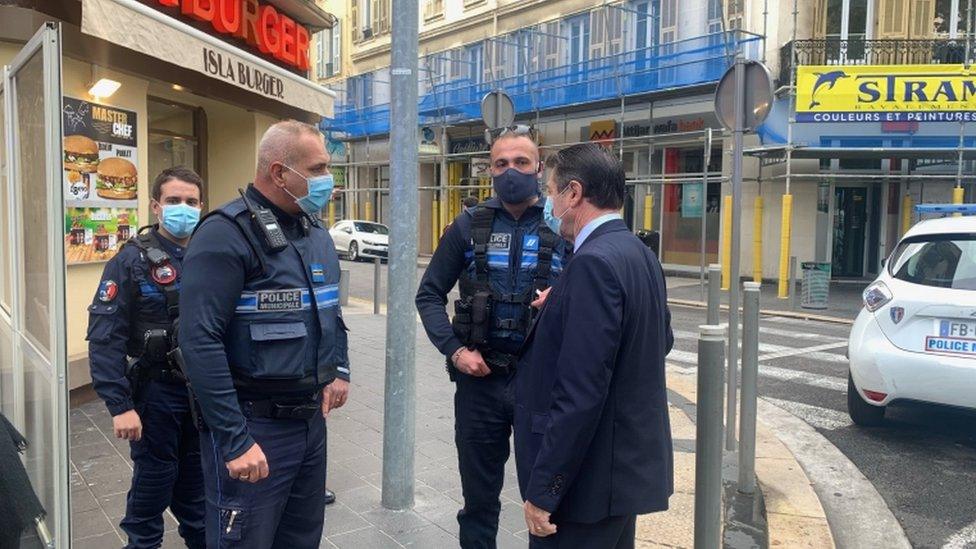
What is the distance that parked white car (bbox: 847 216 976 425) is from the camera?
A: 5.25 metres

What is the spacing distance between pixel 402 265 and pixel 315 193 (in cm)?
135

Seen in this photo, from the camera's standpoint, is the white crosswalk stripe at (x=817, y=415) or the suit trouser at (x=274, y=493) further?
the white crosswalk stripe at (x=817, y=415)

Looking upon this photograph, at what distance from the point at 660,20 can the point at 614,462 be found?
19652mm

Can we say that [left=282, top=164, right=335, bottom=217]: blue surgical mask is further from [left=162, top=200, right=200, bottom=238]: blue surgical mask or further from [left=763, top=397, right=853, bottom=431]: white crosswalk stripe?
[left=763, top=397, right=853, bottom=431]: white crosswalk stripe

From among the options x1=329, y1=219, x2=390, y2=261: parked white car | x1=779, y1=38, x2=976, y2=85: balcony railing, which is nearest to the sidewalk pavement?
x1=779, y1=38, x2=976, y2=85: balcony railing

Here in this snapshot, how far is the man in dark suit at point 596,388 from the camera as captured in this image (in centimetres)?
221

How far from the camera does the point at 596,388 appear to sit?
86.6 inches

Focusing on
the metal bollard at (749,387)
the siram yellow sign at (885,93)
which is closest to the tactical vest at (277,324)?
the metal bollard at (749,387)

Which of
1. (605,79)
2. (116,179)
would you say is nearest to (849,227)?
(605,79)

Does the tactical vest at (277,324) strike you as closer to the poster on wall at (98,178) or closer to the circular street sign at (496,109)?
the poster on wall at (98,178)

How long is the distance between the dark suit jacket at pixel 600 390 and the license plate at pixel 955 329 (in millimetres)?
3896

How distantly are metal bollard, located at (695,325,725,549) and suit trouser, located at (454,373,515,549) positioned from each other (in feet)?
2.91

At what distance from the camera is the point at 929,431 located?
6141mm

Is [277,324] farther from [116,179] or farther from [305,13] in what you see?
[305,13]
